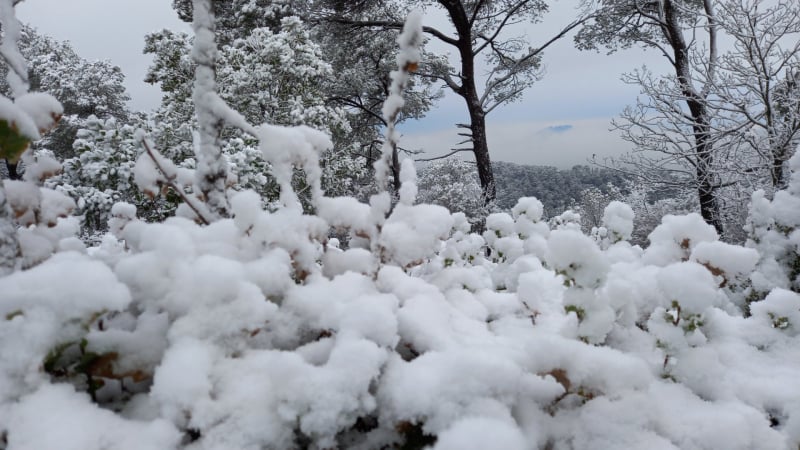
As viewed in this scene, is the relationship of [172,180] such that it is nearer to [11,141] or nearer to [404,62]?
[11,141]

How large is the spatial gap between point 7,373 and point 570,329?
96cm

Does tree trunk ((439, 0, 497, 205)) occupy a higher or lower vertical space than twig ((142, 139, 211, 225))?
higher

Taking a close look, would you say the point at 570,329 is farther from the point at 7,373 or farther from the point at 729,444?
the point at 7,373

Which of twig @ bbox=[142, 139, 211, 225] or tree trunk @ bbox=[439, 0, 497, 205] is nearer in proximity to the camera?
twig @ bbox=[142, 139, 211, 225]

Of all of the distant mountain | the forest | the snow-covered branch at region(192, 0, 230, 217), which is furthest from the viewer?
the distant mountain

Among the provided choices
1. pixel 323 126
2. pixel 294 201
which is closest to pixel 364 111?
pixel 323 126

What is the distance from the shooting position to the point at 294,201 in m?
1.01

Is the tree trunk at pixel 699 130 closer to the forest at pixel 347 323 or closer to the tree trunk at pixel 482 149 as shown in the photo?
the tree trunk at pixel 482 149

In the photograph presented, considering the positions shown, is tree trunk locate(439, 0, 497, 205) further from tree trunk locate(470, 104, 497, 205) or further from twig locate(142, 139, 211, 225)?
twig locate(142, 139, 211, 225)

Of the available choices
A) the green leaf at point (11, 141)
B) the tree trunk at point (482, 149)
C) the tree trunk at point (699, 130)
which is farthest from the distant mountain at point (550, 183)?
the green leaf at point (11, 141)

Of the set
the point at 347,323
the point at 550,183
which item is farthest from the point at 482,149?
the point at 550,183

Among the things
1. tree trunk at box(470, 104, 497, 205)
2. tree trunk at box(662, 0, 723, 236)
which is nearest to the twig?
tree trunk at box(662, 0, 723, 236)

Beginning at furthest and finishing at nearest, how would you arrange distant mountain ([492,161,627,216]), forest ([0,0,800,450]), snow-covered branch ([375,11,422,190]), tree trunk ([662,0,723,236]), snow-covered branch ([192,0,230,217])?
distant mountain ([492,161,627,216]) < tree trunk ([662,0,723,236]) < snow-covered branch ([192,0,230,217]) < snow-covered branch ([375,11,422,190]) < forest ([0,0,800,450])

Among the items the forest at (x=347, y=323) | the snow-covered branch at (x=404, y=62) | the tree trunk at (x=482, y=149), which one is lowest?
the forest at (x=347, y=323)
